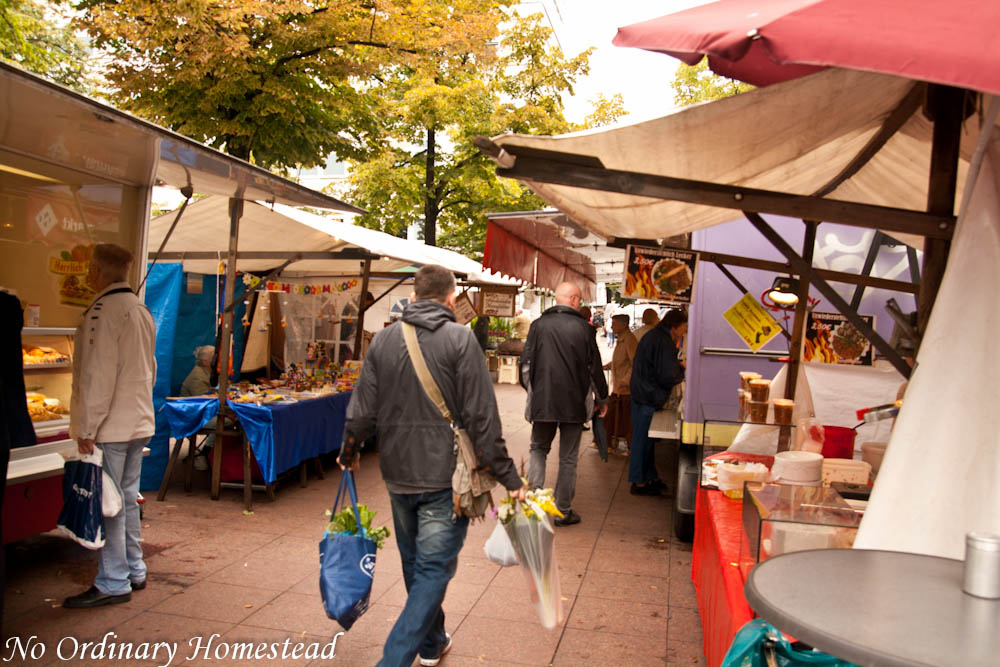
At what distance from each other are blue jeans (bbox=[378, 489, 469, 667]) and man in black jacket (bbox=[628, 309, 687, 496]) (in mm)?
4899

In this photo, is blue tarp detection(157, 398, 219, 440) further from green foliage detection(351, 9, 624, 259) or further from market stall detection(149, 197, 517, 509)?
green foliage detection(351, 9, 624, 259)

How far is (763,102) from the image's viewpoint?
112 inches

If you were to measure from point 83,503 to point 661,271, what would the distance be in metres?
4.19

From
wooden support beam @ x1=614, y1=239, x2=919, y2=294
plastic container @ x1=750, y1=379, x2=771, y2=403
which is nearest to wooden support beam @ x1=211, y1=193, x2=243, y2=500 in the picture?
wooden support beam @ x1=614, y1=239, x2=919, y2=294

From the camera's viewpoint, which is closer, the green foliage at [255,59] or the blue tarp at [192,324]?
the green foliage at [255,59]

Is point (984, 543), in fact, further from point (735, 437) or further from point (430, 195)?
point (430, 195)

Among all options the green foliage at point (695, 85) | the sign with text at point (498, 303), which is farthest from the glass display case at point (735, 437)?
the green foliage at point (695, 85)

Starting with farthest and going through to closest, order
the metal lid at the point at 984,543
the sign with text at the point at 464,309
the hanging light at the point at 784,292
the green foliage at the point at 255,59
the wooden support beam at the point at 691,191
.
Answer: the sign with text at the point at 464,309
the green foliage at the point at 255,59
the hanging light at the point at 784,292
the wooden support beam at the point at 691,191
the metal lid at the point at 984,543

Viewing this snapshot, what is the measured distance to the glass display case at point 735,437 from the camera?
491 centimetres

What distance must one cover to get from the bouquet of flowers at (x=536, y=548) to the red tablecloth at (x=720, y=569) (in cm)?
80

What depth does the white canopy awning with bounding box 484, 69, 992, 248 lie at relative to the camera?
2.88 metres

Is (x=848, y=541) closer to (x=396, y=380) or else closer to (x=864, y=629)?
(x=864, y=629)

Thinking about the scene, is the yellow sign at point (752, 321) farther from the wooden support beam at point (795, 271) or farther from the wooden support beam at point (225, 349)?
the wooden support beam at point (225, 349)

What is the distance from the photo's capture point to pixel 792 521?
2754 millimetres
